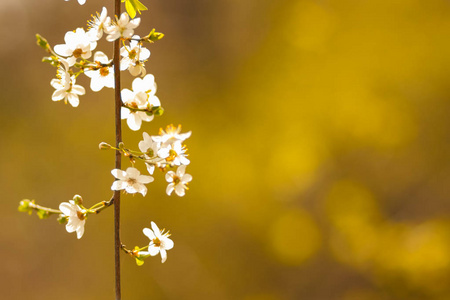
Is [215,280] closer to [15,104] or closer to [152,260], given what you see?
[152,260]

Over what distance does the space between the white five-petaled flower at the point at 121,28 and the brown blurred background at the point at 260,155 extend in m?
1.33

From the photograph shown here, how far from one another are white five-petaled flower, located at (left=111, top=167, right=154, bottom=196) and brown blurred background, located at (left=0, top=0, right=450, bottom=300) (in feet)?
4.28

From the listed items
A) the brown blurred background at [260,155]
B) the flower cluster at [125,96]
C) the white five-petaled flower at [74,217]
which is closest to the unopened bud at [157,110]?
the flower cluster at [125,96]

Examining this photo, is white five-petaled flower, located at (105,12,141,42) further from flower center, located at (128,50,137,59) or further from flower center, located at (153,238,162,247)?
flower center, located at (153,238,162,247)

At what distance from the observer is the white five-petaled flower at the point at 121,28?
382mm

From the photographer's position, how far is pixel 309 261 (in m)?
1.83

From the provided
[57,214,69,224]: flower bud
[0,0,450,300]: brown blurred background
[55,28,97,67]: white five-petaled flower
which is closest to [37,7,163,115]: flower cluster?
[55,28,97,67]: white five-petaled flower

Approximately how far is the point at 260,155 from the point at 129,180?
1389mm

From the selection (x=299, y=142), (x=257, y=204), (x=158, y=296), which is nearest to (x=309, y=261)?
(x=257, y=204)

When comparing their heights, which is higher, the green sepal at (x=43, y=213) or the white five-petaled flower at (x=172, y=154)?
the white five-petaled flower at (x=172, y=154)

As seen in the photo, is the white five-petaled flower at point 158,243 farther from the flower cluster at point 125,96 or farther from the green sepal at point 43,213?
the green sepal at point 43,213

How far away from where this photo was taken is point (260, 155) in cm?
178

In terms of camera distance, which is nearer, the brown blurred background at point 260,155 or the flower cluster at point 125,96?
the flower cluster at point 125,96

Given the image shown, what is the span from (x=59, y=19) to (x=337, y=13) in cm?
119
